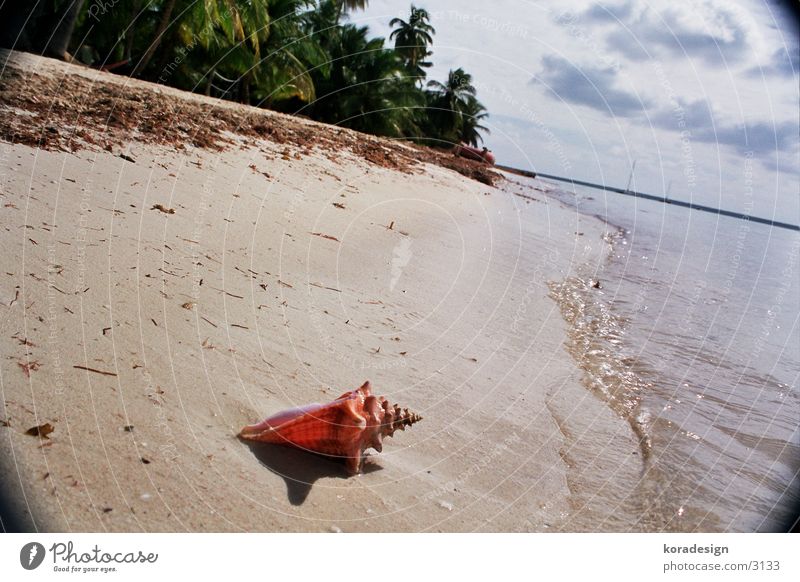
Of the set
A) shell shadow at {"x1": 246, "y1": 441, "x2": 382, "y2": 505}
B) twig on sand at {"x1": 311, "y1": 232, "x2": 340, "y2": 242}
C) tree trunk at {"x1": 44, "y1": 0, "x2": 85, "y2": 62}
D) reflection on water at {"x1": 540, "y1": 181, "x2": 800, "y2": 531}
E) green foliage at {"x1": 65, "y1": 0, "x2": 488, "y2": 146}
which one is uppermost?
green foliage at {"x1": 65, "y1": 0, "x2": 488, "y2": 146}

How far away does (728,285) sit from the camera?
10.1m

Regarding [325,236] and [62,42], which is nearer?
[325,236]

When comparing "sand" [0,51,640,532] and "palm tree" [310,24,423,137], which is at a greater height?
"palm tree" [310,24,423,137]

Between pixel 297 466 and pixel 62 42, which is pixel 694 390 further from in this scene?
pixel 62 42

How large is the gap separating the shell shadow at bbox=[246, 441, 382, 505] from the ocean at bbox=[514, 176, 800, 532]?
1210mm

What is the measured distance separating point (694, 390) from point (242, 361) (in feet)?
10.7

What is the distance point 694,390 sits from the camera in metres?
4.23

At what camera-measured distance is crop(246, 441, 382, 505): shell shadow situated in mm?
1970

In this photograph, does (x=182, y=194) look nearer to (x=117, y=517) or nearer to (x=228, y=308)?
(x=228, y=308)

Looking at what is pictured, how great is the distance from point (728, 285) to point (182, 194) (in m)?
9.29

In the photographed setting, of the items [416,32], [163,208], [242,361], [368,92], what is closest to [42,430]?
[242,361]

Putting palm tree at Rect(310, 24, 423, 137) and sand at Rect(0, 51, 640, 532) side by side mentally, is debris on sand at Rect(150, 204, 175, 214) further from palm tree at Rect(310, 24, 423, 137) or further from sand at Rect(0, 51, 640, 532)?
palm tree at Rect(310, 24, 423, 137)

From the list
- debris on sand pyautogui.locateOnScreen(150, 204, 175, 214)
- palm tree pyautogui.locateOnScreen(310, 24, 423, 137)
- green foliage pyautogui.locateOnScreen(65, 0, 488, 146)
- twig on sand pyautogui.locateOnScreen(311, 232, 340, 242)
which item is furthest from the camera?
palm tree pyautogui.locateOnScreen(310, 24, 423, 137)

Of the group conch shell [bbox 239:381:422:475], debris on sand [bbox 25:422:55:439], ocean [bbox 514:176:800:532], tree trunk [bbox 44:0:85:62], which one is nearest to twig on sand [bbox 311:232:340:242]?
ocean [bbox 514:176:800:532]
